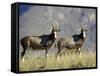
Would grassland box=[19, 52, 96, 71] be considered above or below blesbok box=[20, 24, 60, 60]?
below

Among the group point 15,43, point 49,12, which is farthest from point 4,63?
point 49,12

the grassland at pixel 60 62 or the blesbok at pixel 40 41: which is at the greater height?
the blesbok at pixel 40 41

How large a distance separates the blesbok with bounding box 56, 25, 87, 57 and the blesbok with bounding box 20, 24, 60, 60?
77 millimetres

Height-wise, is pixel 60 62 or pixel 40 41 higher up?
pixel 40 41

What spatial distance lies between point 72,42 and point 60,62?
21cm

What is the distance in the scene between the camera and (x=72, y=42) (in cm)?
251

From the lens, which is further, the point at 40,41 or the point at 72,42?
the point at 72,42

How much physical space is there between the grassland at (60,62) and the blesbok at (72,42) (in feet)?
0.20

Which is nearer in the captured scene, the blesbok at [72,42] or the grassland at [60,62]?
the grassland at [60,62]

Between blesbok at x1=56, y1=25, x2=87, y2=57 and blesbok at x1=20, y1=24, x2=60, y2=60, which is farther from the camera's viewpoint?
blesbok at x1=56, y1=25, x2=87, y2=57

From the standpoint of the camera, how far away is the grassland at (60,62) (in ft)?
7.66

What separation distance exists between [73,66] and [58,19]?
438 millimetres

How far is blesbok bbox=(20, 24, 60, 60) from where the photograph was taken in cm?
232

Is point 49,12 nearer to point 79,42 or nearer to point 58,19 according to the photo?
point 58,19
